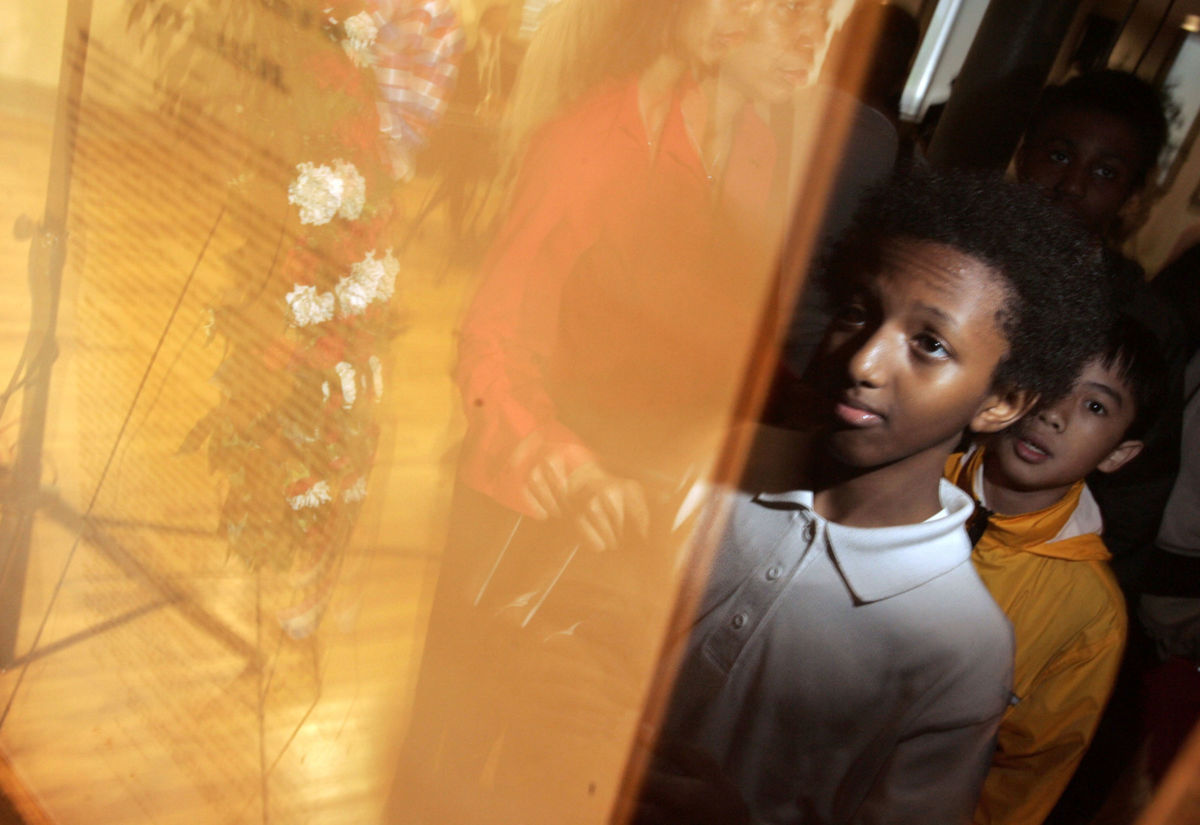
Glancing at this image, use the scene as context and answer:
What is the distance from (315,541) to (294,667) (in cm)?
21

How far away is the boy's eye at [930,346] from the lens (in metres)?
0.65

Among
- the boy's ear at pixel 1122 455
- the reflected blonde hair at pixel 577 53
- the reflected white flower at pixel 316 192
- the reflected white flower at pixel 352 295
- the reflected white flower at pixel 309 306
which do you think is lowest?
the reflected white flower at pixel 309 306

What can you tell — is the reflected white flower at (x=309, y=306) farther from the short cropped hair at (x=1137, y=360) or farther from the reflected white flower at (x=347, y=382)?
the short cropped hair at (x=1137, y=360)

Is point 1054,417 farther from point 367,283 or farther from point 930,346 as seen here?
point 367,283

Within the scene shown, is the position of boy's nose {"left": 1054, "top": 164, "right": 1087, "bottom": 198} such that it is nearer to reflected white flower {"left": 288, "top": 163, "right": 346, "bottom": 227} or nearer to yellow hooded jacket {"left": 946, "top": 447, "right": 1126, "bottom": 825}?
yellow hooded jacket {"left": 946, "top": 447, "right": 1126, "bottom": 825}

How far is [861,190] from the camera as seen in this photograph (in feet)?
2.30

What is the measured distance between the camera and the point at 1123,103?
623 mm

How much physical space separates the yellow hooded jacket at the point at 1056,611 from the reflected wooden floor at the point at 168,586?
0.58m

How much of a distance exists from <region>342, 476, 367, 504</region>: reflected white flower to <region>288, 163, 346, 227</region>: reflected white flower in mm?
324

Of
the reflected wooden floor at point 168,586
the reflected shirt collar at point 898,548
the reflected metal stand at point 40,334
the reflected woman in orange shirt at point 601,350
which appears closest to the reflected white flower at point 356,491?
the reflected wooden floor at point 168,586

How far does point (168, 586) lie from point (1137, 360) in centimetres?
135

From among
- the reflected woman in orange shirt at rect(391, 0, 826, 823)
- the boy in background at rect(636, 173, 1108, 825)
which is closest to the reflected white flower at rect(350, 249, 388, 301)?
the reflected woman in orange shirt at rect(391, 0, 826, 823)

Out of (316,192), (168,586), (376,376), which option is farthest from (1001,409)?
(168,586)

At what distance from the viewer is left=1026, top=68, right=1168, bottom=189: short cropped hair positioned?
0.62 metres
